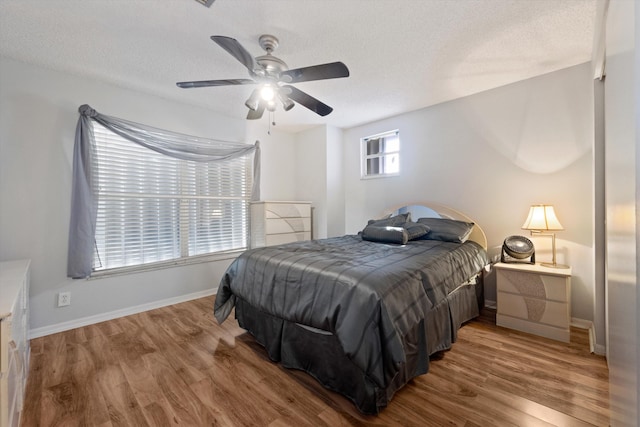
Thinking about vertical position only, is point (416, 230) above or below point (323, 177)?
below

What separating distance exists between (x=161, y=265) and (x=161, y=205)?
0.72 metres

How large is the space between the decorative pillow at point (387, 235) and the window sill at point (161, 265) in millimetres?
2033

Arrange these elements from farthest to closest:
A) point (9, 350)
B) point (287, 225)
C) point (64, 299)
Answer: point (287, 225), point (64, 299), point (9, 350)

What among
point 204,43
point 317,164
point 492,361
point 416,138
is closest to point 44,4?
point 204,43

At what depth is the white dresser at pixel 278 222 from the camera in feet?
12.3

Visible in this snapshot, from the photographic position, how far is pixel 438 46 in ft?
7.15

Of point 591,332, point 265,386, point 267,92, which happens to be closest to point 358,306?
point 265,386

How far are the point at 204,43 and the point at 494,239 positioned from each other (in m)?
3.46

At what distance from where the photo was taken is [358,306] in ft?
4.75

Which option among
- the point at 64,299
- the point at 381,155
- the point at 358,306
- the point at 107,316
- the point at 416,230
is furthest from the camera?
the point at 381,155

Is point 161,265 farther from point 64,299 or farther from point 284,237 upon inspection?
point 284,237

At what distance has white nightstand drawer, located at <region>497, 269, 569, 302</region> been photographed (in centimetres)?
221

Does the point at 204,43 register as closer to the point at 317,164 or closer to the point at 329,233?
the point at 317,164

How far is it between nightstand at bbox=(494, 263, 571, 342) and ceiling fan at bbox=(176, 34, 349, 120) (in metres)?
2.29
